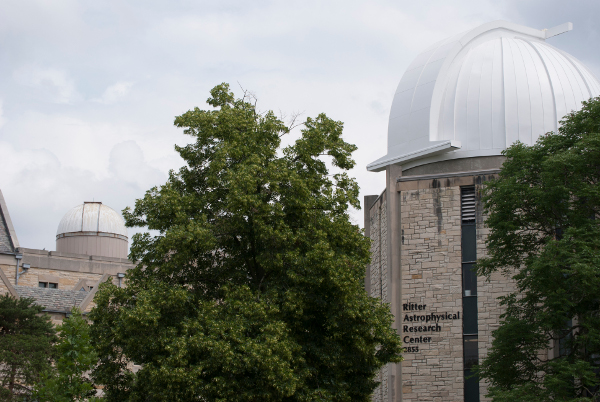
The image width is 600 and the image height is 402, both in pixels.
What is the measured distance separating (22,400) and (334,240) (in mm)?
11696

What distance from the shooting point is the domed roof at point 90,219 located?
150ft

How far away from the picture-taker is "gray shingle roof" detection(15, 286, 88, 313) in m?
30.8

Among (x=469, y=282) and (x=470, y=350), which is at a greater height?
(x=469, y=282)

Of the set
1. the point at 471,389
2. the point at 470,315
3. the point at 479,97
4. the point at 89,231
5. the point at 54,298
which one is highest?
the point at 479,97

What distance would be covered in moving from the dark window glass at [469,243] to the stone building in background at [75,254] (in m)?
20.7

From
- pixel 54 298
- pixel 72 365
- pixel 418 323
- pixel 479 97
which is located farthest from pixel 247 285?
pixel 54 298

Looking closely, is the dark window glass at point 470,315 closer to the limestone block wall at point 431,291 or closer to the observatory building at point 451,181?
the observatory building at point 451,181

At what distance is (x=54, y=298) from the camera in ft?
104

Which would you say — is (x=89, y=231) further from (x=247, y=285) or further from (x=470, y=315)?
(x=247, y=285)

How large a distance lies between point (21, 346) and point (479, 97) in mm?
17718

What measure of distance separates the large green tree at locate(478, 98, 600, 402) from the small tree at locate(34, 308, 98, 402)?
9962mm

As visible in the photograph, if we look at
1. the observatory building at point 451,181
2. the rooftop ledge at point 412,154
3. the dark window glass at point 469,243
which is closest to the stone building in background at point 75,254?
the rooftop ledge at point 412,154

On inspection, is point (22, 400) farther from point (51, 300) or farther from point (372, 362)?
point (372, 362)

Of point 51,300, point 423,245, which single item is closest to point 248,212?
point 423,245
